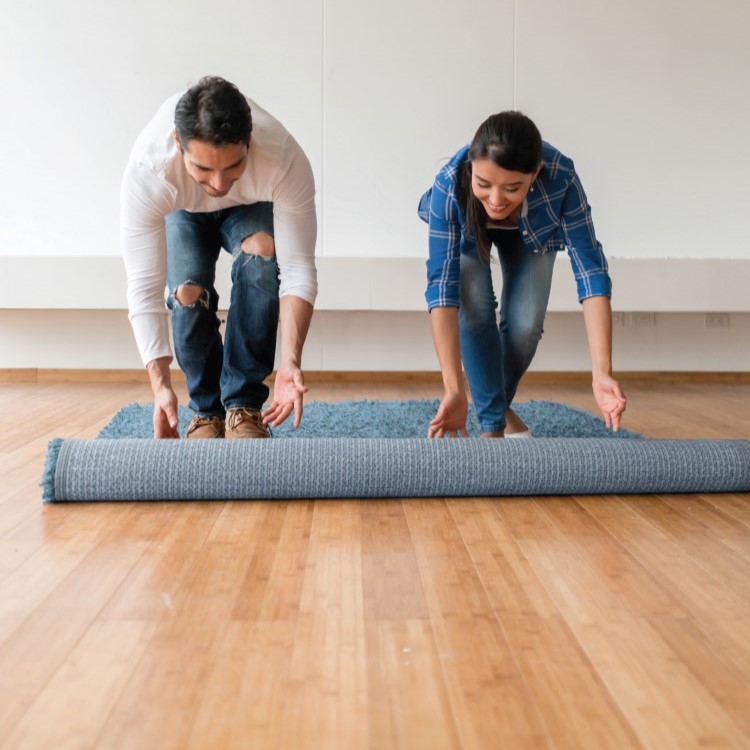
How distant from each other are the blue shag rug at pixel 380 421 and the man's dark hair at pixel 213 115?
1.01 m

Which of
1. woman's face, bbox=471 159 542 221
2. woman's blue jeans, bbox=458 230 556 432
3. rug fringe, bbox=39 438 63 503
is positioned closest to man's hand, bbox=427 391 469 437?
woman's blue jeans, bbox=458 230 556 432

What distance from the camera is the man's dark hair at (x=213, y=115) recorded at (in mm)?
1807

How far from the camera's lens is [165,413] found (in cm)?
200

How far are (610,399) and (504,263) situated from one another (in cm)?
62

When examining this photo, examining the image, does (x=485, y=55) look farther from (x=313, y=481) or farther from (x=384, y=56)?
(x=313, y=481)

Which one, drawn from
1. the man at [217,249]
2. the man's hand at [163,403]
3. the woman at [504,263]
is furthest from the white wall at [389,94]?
the man's hand at [163,403]

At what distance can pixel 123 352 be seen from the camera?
177 inches

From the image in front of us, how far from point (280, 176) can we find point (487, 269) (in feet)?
1.88

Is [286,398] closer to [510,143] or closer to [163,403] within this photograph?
[163,403]

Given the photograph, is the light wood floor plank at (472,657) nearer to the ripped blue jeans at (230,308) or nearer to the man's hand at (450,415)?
the man's hand at (450,415)

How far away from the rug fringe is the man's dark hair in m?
0.65

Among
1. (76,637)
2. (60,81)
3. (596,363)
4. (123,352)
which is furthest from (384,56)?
(76,637)

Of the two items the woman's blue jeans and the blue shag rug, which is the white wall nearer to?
A: the blue shag rug

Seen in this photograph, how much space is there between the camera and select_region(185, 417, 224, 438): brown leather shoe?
239cm
